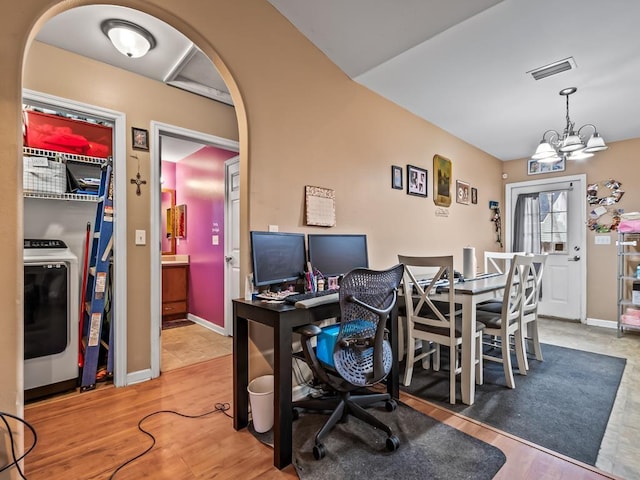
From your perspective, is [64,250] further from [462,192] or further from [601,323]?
[601,323]

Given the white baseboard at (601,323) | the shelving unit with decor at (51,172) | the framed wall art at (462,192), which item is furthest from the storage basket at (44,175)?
the white baseboard at (601,323)

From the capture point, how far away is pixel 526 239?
501 cm

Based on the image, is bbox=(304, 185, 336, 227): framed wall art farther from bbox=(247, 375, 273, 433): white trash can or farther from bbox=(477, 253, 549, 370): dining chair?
bbox=(477, 253, 549, 370): dining chair

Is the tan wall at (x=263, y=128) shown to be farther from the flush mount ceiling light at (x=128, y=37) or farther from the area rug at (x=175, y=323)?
the area rug at (x=175, y=323)

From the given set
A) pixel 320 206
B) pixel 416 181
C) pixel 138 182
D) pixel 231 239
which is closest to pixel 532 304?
pixel 416 181

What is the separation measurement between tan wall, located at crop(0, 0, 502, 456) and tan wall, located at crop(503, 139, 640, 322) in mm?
2828

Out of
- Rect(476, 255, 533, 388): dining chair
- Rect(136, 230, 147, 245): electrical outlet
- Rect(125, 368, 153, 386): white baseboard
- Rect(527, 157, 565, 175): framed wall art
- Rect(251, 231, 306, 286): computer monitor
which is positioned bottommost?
Rect(125, 368, 153, 386): white baseboard

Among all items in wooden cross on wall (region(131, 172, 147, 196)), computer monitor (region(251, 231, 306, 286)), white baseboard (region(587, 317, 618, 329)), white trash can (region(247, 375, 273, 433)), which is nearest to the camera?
white trash can (region(247, 375, 273, 433))

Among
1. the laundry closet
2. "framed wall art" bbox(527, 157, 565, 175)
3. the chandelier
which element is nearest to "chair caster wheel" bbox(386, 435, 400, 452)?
the laundry closet

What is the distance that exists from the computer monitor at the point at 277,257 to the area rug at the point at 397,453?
90 centimetres

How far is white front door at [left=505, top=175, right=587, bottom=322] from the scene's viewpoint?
450cm

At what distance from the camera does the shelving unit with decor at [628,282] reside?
12.3ft

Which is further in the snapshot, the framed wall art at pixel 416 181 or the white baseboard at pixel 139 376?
the framed wall art at pixel 416 181

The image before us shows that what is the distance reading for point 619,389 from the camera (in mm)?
2402
